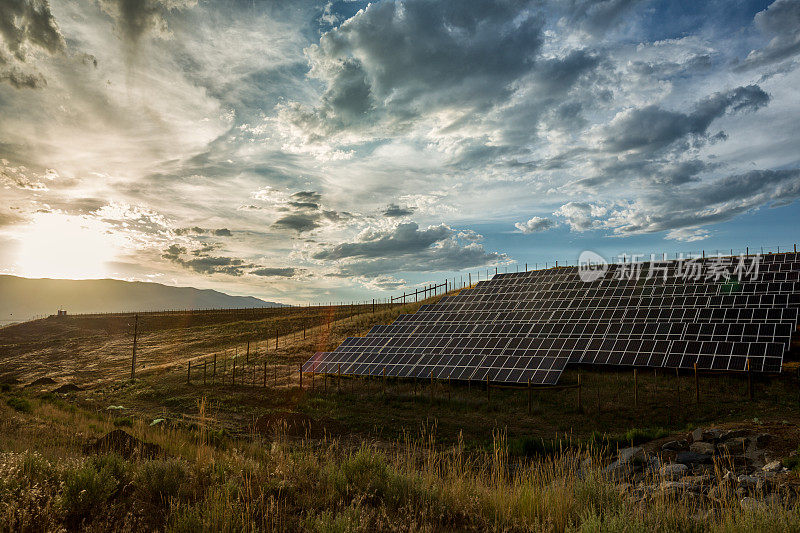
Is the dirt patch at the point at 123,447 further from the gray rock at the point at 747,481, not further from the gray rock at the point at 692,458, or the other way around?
the gray rock at the point at 692,458

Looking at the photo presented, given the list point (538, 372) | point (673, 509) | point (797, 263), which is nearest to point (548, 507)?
point (673, 509)

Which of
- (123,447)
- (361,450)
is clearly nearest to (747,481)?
(361,450)

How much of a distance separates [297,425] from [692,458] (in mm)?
17771

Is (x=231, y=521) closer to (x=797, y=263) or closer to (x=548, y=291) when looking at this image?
(x=548, y=291)

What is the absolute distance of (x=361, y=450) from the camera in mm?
10414

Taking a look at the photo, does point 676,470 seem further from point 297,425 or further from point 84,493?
point 297,425

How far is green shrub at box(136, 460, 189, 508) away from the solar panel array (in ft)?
81.1

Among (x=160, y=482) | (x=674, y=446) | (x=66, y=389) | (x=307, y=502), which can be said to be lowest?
(x=66, y=389)

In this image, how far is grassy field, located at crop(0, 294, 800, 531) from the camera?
7.42m

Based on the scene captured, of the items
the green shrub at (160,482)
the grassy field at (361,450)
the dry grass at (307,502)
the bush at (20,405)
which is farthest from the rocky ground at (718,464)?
the bush at (20,405)

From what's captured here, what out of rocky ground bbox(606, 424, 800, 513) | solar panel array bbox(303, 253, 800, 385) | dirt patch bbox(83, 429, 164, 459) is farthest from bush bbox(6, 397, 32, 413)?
rocky ground bbox(606, 424, 800, 513)

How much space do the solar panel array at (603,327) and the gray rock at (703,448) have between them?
14298mm

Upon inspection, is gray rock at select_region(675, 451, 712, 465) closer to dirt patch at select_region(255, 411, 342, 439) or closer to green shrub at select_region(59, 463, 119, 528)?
dirt patch at select_region(255, 411, 342, 439)

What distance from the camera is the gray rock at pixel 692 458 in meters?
14.1
